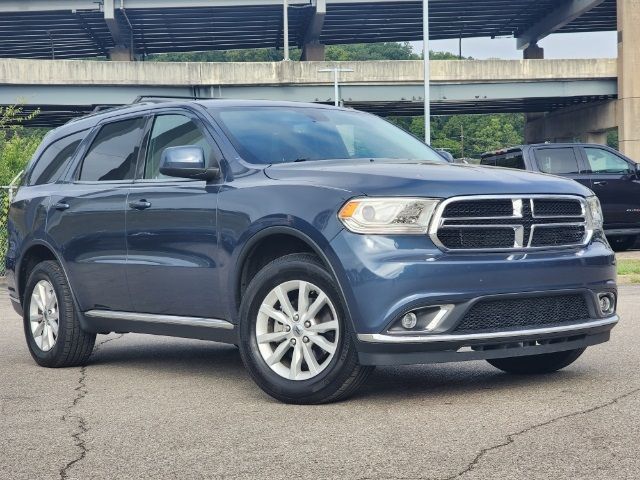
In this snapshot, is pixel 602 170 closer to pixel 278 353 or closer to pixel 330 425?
pixel 278 353

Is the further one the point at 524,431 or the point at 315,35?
the point at 315,35

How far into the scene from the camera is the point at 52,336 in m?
8.13

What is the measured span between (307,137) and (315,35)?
2442 inches

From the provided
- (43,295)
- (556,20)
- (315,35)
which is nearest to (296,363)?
(43,295)

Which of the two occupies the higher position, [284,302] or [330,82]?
[330,82]

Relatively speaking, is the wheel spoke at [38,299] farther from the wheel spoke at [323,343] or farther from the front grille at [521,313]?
the front grille at [521,313]

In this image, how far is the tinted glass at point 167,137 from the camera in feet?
23.9

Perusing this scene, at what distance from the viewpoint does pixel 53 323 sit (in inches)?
321

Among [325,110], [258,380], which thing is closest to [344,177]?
[258,380]

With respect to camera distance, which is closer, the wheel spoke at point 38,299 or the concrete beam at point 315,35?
the wheel spoke at point 38,299

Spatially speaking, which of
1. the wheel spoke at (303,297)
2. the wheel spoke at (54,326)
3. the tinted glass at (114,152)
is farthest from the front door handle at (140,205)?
the wheel spoke at (303,297)

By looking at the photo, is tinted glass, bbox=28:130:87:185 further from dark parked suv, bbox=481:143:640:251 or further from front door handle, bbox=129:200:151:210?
dark parked suv, bbox=481:143:640:251

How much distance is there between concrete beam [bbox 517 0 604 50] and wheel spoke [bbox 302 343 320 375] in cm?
5643

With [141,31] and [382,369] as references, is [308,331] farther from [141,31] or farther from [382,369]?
[141,31]
